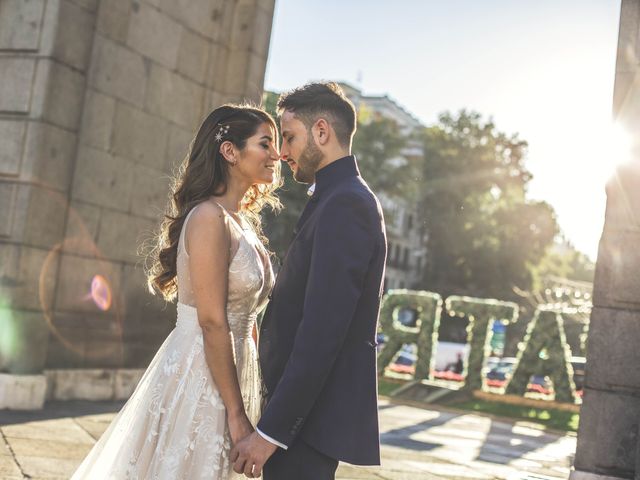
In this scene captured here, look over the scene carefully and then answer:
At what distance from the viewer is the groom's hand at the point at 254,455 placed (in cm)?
288

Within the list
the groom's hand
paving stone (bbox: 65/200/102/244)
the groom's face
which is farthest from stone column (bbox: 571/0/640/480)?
paving stone (bbox: 65/200/102/244)

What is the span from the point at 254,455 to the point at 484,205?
177 feet

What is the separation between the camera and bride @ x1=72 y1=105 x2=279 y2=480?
3314 mm

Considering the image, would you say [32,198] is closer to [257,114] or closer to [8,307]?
[8,307]

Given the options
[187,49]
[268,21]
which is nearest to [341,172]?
[187,49]

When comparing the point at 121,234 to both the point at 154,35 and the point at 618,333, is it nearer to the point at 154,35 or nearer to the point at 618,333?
the point at 154,35

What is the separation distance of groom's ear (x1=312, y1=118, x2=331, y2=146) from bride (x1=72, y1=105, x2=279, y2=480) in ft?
1.56

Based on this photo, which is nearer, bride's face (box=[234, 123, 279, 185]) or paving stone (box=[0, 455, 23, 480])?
bride's face (box=[234, 123, 279, 185])

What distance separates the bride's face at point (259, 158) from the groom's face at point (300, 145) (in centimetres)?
36

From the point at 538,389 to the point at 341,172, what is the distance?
2417 centimetres

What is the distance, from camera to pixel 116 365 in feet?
33.4

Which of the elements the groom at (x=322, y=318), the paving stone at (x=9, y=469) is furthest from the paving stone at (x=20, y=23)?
the groom at (x=322, y=318)

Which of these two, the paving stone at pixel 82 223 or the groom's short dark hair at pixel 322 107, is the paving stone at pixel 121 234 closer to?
the paving stone at pixel 82 223

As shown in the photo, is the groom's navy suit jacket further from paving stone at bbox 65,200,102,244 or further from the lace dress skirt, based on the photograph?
paving stone at bbox 65,200,102,244
